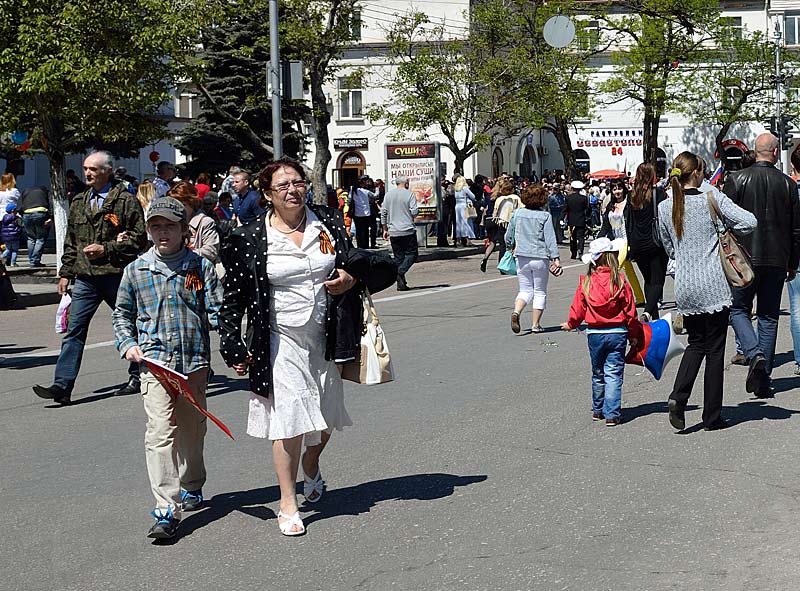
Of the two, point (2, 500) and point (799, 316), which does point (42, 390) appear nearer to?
point (2, 500)

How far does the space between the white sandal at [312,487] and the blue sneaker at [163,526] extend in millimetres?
774

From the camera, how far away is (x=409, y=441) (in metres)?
7.89

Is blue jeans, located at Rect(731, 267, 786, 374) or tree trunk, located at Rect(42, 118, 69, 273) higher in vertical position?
tree trunk, located at Rect(42, 118, 69, 273)

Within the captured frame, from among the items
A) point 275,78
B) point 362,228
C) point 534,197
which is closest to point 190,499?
point 534,197

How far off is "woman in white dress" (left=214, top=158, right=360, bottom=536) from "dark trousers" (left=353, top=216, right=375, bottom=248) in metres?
23.7

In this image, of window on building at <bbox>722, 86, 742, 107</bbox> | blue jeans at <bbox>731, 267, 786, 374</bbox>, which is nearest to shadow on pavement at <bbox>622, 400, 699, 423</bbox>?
blue jeans at <bbox>731, 267, 786, 374</bbox>

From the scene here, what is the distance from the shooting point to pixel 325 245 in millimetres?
5777

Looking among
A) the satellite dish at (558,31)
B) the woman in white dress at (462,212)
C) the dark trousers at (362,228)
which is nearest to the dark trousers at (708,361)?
the dark trousers at (362,228)

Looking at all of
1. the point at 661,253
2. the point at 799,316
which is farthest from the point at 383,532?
the point at 661,253

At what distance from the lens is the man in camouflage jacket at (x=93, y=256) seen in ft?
31.3

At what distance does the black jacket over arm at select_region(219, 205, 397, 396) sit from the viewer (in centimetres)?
566

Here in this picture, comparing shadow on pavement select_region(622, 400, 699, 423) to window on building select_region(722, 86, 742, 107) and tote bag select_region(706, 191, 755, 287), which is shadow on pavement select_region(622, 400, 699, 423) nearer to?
tote bag select_region(706, 191, 755, 287)

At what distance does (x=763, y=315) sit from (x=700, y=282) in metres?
1.86

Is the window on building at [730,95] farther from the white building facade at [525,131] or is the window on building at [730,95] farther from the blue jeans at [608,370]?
the blue jeans at [608,370]
